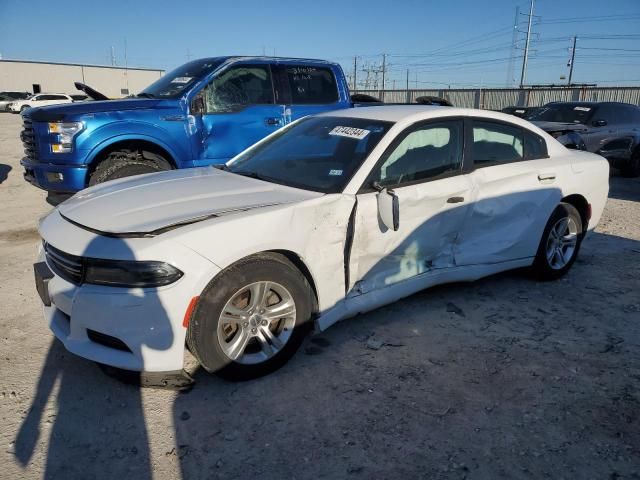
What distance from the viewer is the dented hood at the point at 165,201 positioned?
8.52 feet

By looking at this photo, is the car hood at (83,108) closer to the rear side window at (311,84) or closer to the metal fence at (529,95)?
the rear side window at (311,84)

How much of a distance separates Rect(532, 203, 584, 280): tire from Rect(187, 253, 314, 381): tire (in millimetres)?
2520

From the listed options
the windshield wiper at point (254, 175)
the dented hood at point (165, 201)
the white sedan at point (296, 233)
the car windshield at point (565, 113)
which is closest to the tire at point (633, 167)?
the car windshield at point (565, 113)

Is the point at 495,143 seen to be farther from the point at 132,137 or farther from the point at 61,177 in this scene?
the point at 61,177

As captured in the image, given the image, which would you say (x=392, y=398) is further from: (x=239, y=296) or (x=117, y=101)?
(x=117, y=101)

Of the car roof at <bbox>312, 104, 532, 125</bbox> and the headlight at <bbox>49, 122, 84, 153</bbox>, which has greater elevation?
the car roof at <bbox>312, 104, 532, 125</bbox>

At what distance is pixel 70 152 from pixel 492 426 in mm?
4884

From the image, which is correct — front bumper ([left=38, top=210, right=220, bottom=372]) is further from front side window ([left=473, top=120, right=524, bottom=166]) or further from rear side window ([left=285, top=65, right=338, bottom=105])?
rear side window ([left=285, top=65, right=338, bottom=105])

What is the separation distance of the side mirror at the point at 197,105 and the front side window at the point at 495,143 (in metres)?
3.41

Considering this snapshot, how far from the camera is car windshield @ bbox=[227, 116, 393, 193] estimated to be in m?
3.25

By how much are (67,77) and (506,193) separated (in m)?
68.4

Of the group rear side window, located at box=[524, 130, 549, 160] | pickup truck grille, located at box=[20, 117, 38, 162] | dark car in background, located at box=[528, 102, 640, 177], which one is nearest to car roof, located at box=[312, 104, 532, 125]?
rear side window, located at box=[524, 130, 549, 160]

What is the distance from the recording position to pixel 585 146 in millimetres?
9367

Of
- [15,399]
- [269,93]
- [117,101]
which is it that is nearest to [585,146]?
[269,93]
